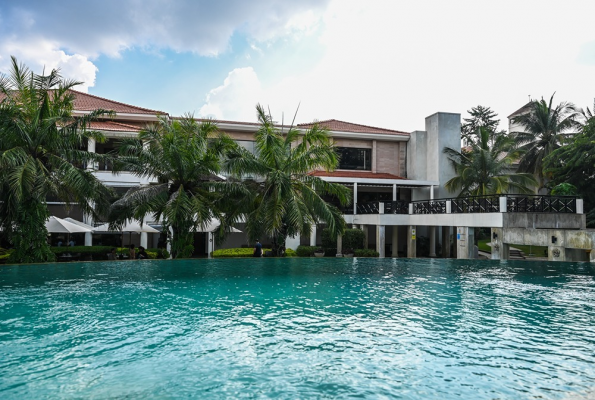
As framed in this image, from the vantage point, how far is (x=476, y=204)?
23.1 meters

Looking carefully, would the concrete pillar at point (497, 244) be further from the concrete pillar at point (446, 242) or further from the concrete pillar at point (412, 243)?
the concrete pillar at point (446, 242)

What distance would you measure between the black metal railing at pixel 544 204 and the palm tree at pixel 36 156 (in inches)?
689

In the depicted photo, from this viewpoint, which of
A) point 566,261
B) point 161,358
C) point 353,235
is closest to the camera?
point 161,358

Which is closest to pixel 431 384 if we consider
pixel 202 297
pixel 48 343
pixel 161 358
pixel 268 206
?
pixel 161 358

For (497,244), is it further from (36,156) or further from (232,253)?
(36,156)

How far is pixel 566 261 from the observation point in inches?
753

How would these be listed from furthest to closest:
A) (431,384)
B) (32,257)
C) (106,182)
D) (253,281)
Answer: (106,182), (32,257), (253,281), (431,384)

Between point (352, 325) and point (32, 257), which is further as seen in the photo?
point (32, 257)

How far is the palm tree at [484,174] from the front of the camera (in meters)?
31.8

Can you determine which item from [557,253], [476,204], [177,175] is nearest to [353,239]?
[476,204]

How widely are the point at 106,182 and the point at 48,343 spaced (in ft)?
66.8

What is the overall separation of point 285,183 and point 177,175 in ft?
14.6

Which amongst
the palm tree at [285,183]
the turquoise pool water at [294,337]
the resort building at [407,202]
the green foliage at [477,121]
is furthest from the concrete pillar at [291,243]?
the green foliage at [477,121]

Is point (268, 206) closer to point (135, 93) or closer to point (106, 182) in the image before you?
point (106, 182)
